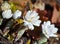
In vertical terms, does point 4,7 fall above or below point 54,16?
above

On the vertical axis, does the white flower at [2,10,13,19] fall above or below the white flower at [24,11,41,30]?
above

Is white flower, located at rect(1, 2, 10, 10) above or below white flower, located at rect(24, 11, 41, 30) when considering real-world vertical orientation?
above

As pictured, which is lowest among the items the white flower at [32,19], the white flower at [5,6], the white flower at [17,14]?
the white flower at [32,19]

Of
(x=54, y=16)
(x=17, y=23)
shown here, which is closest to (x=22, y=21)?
(x=17, y=23)

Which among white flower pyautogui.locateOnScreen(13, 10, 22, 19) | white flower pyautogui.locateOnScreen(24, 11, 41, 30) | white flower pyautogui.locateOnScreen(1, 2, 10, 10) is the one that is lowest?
white flower pyautogui.locateOnScreen(24, 11, 41, 30)

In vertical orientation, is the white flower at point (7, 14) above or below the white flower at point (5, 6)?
below

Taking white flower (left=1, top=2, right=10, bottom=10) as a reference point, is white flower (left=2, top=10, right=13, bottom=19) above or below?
below

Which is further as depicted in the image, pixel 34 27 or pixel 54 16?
pixel 54 16

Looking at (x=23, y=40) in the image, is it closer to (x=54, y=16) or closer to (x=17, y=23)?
(x=17, y=23)

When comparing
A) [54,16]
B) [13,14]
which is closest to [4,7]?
[13,14]

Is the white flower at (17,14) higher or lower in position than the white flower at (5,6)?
lower
